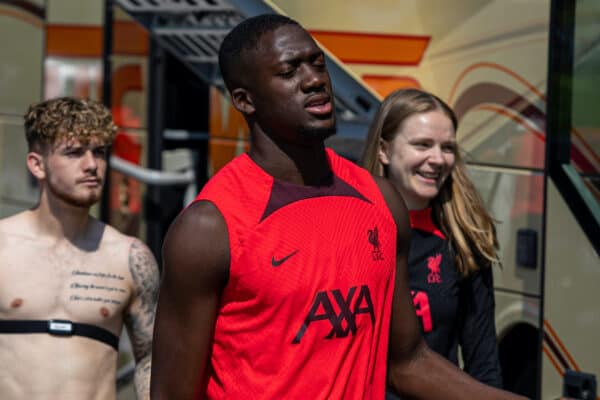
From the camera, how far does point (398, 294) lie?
253 cm

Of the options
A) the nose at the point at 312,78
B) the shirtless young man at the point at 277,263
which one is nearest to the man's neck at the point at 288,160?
the shirtless young man at the point at 277,263

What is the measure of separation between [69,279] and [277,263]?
1.61 m

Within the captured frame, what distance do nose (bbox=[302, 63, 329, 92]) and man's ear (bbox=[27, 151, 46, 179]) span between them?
1.65 metres

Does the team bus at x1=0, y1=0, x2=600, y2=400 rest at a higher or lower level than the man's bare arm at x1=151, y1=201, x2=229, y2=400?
higher

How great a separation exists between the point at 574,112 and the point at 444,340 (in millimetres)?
1593

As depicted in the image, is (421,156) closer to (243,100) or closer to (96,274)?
(96,274)

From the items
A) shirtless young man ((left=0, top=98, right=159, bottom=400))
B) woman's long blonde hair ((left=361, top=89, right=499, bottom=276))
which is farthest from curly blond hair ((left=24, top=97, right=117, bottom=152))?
woman's long blonde hair ((left=361, top=89, right=499, bottom=276))

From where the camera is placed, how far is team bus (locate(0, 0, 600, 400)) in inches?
176

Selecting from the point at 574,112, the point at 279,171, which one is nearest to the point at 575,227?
the point at 574,112

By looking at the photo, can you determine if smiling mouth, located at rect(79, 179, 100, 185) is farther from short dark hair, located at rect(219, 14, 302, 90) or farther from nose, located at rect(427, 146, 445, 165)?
short dark hair, located at rect(219, 14, 302, 90)

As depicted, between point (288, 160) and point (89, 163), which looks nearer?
point (288, 160)

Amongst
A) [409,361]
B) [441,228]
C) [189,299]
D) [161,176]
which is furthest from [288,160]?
[161,176]

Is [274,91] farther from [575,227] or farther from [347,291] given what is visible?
[575,227]

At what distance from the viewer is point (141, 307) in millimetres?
3695
